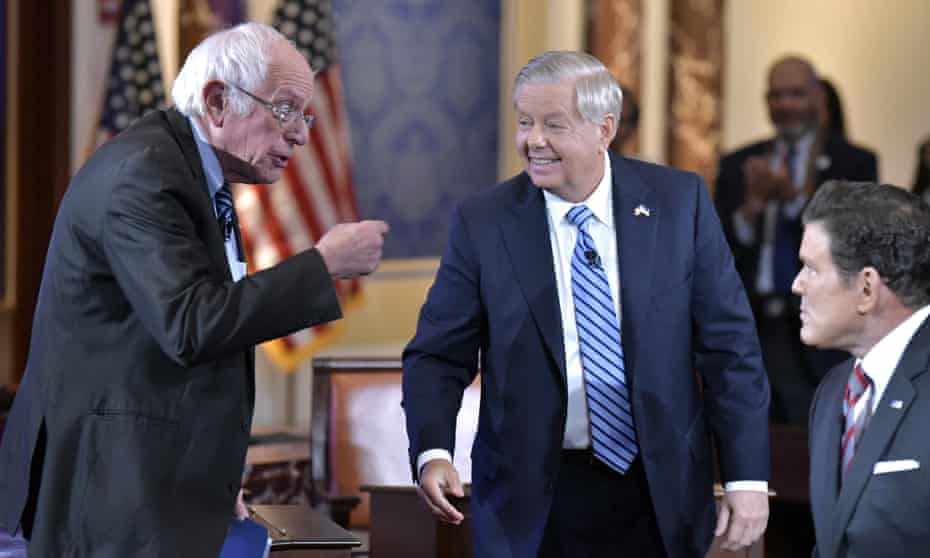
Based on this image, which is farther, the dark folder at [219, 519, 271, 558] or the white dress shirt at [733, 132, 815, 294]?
the white dress shirt at [733, 132, 815, 294]

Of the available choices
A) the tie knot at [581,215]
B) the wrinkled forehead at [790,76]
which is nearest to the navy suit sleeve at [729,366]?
the tie knot at [581,215]

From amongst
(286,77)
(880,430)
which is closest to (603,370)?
(880,430)

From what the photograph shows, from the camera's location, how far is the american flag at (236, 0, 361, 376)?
22.2ft

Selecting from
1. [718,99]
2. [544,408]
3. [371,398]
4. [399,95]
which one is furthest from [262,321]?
[718,99]

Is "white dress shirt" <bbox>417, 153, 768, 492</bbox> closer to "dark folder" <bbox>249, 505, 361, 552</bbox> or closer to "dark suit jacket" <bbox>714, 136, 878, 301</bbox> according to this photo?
"dark folder" <bbox>249, 505, 361, 552</bbox>

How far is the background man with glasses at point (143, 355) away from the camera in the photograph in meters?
2.21

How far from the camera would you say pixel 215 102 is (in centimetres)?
244

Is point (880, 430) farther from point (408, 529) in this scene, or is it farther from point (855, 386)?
point (408, 529)

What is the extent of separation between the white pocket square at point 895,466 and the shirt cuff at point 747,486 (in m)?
0.43

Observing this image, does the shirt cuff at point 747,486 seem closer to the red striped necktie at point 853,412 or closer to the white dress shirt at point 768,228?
the red striped necktie at point 853,412

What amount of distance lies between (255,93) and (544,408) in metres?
0.84

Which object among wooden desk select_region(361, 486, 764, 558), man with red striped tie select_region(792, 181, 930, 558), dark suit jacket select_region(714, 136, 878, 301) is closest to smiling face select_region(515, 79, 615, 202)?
man with red striped tie select_region(792, 181, 930, 558)

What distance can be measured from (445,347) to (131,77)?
3553mm

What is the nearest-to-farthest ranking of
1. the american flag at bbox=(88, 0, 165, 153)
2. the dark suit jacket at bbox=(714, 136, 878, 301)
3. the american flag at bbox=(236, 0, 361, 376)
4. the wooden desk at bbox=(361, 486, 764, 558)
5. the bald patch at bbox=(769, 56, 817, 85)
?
the wooden desk at bbox=(361, 486, 764, 558) → the american flag at bbox=(88, 0, 165, 153) → the american flag at bbox=(236, 0, 361, 376) → the dark suit jacket at bbox=(714, 136, 878, 301) → the bald patch at bbox=(769, 56, 817, 85)
